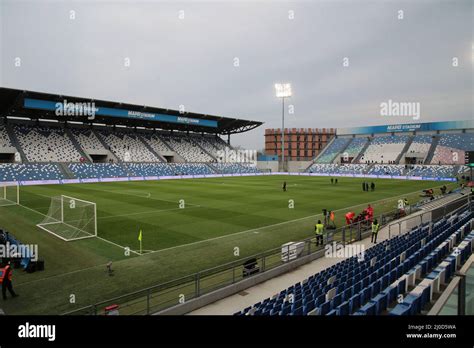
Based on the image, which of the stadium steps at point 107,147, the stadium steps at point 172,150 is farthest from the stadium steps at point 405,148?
the stadium steps at point 107,147

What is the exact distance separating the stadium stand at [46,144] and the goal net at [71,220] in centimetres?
4005

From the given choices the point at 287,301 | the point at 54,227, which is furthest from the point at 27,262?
the point at 287,301

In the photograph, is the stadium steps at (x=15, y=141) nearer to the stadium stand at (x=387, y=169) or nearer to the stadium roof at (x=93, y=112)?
the stadium roof at (x=93, y=112)

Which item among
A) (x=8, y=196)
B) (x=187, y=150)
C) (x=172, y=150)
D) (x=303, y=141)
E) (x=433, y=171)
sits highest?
(x=303, y=141)

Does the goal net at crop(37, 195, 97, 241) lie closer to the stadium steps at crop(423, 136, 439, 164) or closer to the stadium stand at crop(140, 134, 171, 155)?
the stadium stand at crop(140, 134, 171, 155)

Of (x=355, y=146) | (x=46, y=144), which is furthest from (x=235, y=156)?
(x=46, y=144)

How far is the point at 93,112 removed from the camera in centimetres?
5728

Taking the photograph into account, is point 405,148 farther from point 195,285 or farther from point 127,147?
point 195,285

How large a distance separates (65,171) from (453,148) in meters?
79.0

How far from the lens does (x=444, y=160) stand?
66.3 meters

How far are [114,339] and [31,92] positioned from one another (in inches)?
2159

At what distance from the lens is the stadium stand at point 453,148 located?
215 feet

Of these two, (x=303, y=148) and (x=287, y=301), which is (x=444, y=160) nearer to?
(x=303, y=148)

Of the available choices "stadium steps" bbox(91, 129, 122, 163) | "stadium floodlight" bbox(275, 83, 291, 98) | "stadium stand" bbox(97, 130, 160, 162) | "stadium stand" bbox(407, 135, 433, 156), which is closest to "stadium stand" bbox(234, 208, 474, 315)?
"stadium floodlight" bbox(275, 83, 291, 98)
